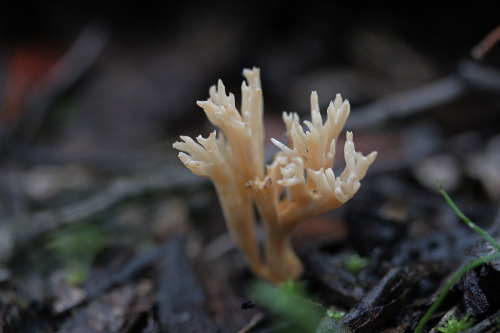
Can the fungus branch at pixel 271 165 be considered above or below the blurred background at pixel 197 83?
below

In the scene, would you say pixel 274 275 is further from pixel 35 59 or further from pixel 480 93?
pixel 35 59

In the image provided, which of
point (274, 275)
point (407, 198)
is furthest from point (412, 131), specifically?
point (274, 275)

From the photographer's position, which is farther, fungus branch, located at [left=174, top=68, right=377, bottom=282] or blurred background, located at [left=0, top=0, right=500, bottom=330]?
blurred background, located at [left=0, top=0, right=500, bottom=330]

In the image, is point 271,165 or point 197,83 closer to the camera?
point 271,165

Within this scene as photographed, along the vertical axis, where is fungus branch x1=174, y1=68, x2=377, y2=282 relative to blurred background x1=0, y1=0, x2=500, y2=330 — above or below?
below

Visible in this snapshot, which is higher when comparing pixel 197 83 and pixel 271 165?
pixel 197 83

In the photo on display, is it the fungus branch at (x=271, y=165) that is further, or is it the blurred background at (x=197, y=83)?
the blurred background at (x=197, y=83)
